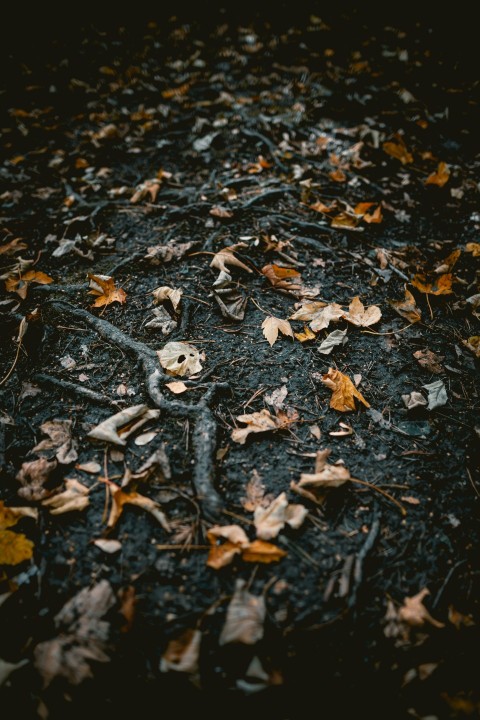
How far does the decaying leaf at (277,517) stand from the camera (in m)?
1.33

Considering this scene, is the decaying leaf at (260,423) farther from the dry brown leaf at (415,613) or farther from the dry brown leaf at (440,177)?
the dry brown leaf at (440,177)

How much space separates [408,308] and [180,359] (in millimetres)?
1406

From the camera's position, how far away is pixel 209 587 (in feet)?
4.06

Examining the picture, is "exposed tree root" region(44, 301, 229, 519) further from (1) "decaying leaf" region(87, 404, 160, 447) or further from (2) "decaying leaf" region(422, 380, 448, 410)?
(2) "decaying leaf" region(422, 380, 448, 410)

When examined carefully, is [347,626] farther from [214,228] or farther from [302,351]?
[214,228]

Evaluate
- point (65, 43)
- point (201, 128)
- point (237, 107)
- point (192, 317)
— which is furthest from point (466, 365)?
point (65, 43)

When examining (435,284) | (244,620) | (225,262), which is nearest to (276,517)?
(244,620)

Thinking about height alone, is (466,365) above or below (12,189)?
below

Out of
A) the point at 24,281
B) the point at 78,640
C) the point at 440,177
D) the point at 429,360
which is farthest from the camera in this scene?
the point at 440,177

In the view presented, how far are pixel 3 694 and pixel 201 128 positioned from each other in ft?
14.8

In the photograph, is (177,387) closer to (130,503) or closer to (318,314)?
(130,503)

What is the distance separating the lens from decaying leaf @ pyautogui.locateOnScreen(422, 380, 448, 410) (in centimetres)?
172

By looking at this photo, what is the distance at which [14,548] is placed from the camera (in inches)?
51.0

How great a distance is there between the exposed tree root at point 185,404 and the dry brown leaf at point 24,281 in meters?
0.20
